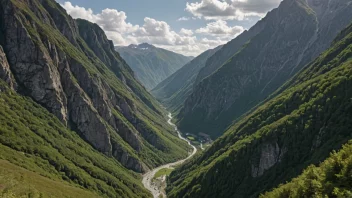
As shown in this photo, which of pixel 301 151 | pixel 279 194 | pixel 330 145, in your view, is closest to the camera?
pixel 279 194

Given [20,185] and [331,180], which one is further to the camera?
[20,185]

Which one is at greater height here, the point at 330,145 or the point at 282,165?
the point at 330,145

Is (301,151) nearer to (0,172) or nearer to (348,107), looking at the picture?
(348,107)

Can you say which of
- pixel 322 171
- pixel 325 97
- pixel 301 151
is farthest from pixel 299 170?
pixel 322 171

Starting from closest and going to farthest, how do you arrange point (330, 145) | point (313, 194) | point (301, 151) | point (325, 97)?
point (313, 194) → point (330, 145) → point (301, 151) → point (325, 97)

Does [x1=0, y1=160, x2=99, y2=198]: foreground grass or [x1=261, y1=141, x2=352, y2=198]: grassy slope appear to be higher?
[x1=261, y1=141, x2=352, y2=198]: grassy slope

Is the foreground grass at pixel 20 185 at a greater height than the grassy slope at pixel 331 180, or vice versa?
the grassy slope at pixel 331 180

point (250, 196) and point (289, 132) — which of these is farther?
point (289, 132)

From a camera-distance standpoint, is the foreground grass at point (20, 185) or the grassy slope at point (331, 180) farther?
the foreground grass at point (20, 185)

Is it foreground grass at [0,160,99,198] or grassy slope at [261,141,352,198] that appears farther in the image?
foreground grass at [0,160,99,198]

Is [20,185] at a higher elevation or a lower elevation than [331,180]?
lower

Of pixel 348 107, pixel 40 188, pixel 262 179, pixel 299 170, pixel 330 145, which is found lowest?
pixel 40 188
